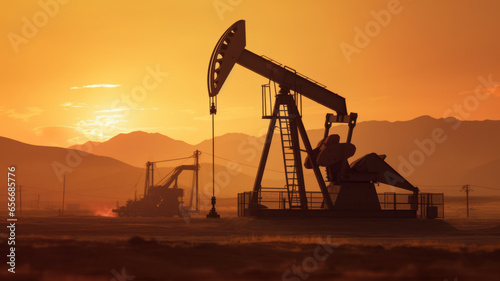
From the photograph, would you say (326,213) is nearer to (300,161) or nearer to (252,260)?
(300,161)

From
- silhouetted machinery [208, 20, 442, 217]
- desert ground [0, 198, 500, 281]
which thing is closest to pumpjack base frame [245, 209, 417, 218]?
silhouetted machinery [208, 20, 442, 217]

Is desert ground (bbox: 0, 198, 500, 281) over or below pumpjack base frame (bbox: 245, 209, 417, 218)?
below

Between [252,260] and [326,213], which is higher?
[326,213]

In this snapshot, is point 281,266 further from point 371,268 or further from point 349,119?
point 349,119

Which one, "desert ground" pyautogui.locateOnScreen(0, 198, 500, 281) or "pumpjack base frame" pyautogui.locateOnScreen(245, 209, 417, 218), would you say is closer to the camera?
"desert ground" pyautogui.locateOnScreen(0, 198, 500, 281)

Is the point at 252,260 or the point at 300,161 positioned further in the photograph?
the point at 300,161

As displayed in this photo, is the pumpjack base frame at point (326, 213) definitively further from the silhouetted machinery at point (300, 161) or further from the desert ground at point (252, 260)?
the desert ground at point (252, 260)

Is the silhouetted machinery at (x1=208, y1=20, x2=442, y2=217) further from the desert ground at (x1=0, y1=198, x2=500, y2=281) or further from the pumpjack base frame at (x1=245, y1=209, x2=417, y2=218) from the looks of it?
the desert ground at (x1=0, y1=198, x2=500, y2=281)

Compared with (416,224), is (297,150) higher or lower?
higher

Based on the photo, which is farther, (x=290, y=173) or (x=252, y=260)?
(x=290, y=173)

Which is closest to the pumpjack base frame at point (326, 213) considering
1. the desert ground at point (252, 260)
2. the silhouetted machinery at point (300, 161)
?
the silhouetted machinery at point (300, 161)

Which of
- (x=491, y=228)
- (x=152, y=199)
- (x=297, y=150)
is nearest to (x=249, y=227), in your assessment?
(x=297, y=150)

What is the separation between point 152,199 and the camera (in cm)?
8588

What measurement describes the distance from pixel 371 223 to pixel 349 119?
17.3ft
